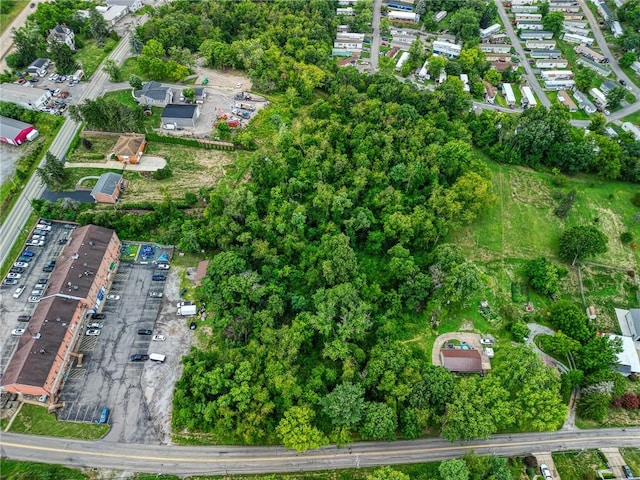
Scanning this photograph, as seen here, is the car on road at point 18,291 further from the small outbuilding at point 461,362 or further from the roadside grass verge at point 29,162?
the small outbuilding at point 461,362

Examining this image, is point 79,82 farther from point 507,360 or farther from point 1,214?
point 507,360

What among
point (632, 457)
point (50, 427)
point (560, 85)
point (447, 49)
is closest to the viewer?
point (50, 427)

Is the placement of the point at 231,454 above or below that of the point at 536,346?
below

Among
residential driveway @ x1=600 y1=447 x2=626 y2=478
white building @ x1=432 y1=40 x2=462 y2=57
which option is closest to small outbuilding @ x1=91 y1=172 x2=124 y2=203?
residential driveway @ x1=600 y1=447 x2=626 y2=478

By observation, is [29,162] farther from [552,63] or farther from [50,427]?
[552,63]

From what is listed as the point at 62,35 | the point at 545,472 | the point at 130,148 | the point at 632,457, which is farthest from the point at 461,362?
the point at 62,35

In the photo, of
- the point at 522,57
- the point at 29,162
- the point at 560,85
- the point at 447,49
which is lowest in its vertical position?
the point at 29,162

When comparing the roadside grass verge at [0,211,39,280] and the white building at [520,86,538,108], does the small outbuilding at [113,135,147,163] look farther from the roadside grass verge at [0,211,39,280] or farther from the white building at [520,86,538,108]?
the white building at [520,86,538,108]

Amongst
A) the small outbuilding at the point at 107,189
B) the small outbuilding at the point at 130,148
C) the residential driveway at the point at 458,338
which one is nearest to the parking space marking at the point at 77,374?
the small outbuilding at the point at 107,189
